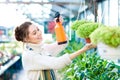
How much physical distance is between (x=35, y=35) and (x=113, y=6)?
2201 mm

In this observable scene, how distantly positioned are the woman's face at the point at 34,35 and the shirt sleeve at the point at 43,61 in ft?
0.28

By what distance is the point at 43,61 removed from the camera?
1729mm

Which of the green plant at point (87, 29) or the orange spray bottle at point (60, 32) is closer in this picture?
the orange spray bottle at point (60, 32)

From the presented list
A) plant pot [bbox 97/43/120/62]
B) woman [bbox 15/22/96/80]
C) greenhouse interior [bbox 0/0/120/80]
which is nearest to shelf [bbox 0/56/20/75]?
greenhouse interior [bbox 0/0/120/80]

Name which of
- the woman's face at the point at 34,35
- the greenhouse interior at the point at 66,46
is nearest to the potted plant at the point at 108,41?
the greenhouse interior at the point at 66,46

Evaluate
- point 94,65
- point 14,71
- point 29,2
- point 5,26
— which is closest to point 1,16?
point 5,26

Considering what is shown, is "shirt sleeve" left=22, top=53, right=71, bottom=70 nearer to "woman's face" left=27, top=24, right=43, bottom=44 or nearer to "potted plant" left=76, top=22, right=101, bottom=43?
"woman's face" left=27, top=24, right=43, bottom=44

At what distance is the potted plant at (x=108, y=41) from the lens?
5.51 feet

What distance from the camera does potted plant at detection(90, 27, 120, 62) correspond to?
5.51ft

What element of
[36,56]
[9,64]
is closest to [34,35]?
[36,56]

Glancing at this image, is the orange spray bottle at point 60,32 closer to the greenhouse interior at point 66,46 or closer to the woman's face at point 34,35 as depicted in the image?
the greenhouse interior at point 66,46

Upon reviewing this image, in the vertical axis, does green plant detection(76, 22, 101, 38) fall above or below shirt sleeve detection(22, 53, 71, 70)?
above

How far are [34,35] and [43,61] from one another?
0.16 m

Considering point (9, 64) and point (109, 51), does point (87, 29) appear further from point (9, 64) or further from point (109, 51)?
point (9, 64)
